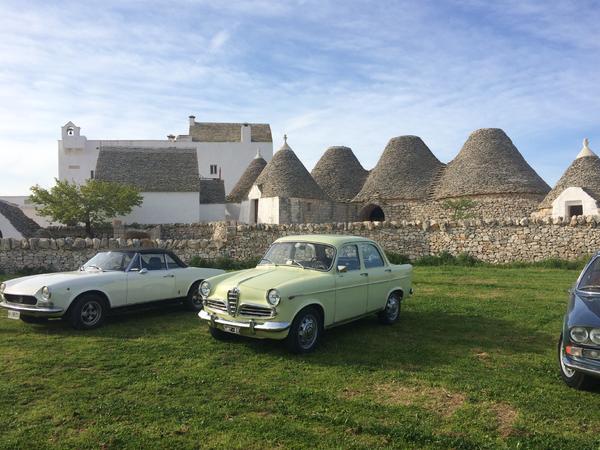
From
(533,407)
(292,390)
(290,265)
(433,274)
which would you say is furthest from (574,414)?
(433,274)

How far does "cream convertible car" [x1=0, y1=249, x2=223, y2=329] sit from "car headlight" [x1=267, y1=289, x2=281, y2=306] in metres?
3.41

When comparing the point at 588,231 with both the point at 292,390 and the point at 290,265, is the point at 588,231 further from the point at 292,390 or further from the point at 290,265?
the point at 292,390

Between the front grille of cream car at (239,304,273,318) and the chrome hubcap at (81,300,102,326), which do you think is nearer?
the front grille of cream car at (239,304,273,318)

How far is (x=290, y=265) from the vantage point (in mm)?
7309

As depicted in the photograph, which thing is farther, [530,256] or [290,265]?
[530,256]

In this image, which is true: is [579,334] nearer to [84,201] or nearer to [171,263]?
[171,263]

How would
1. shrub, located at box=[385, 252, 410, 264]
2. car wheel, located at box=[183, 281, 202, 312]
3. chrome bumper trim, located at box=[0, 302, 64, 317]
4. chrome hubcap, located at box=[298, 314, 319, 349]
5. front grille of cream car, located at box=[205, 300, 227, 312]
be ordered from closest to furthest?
chrome hubcap, located at box=[298, 314, 319, 349]
front grille of cream car, located at box=[205, 300, 227, 312]
chrome bumper trim, located at box=[0, 302, 64, 317]
car wheel, located at box=[183, 281, 202, 312]
shrub, located at box=[385, 252, 410, 264]

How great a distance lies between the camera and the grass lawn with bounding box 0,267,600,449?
4082mm

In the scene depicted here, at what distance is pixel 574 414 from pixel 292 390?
8.89 ft

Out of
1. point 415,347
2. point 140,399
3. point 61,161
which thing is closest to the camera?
point 140,399

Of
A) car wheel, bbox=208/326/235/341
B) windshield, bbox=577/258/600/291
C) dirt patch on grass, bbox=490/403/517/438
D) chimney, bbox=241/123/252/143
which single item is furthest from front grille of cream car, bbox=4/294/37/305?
chimney, bbox=241/123/252/143

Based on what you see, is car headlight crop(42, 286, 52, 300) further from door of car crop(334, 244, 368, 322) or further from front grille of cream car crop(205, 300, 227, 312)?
door of car crop(334, 244, 368, 322)

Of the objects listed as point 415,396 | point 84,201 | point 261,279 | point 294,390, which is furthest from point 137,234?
point 415,396

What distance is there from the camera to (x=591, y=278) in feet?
19.1
